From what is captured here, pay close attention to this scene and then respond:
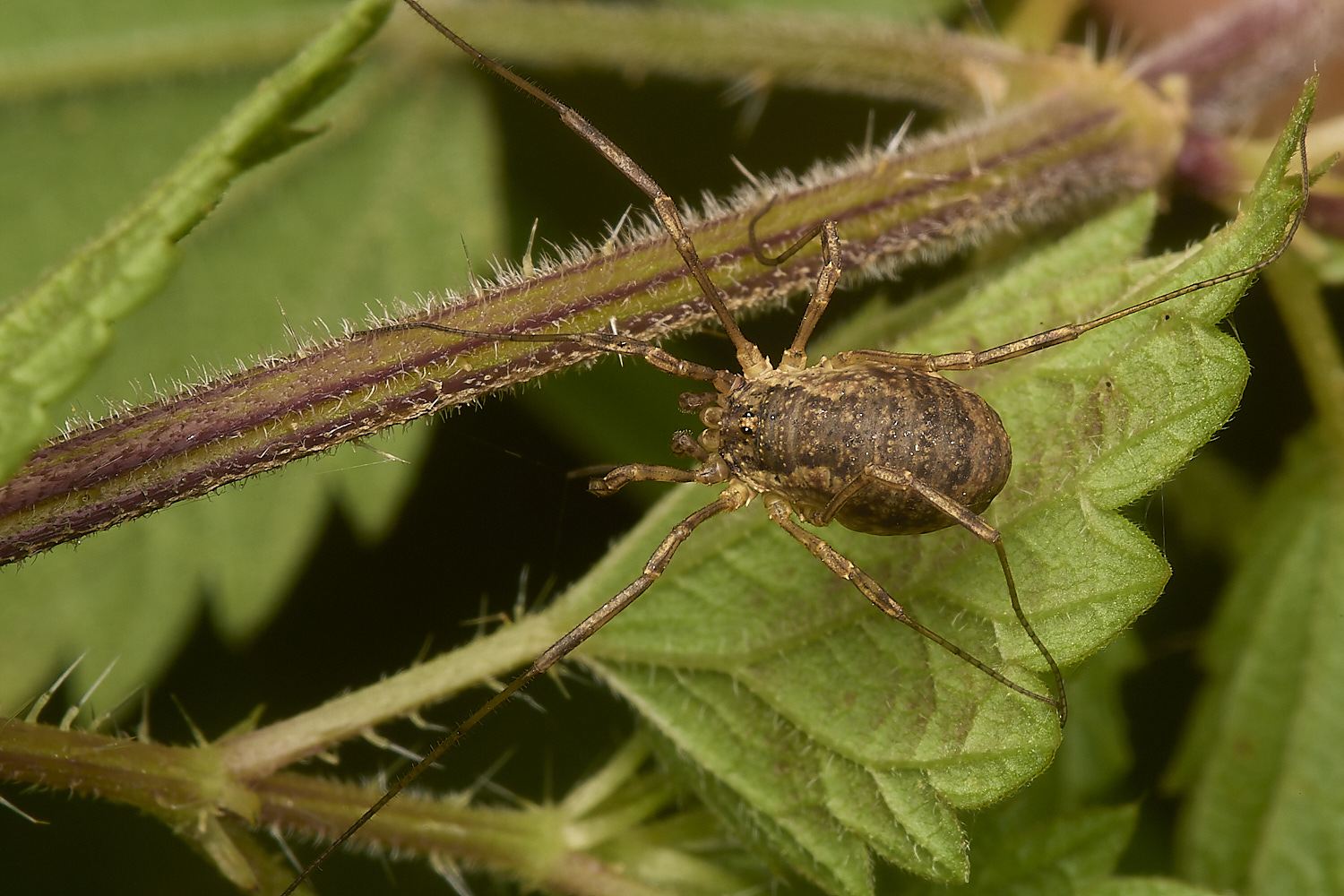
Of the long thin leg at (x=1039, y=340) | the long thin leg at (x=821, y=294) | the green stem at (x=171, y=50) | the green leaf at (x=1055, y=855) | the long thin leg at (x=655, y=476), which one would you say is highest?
the green stem at (x=171, y=50)

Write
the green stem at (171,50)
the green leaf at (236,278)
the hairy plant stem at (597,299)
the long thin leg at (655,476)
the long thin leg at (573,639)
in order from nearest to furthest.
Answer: the hairy plant stem at (597,299) < the long thin leg at (573,639) < the long thin leg at (655,476) < the green leaf at (236,278) < the green stem at (171,50)

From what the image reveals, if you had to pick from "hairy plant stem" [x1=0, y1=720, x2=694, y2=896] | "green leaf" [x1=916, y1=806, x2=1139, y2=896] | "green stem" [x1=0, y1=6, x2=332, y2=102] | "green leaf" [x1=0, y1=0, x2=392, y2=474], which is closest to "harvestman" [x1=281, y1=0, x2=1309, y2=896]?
"hairy plant stem" [x1=0, y1=720, x2=694, y2=896]

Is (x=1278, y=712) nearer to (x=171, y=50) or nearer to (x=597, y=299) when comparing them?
(x=597, y=299)

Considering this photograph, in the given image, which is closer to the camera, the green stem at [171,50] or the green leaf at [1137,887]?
the green leaf at [1137,887]

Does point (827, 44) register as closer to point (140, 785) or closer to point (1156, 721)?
point (1156, 721)

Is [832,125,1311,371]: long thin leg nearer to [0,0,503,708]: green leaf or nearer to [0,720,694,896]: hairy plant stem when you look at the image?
[0,720,694,896]: hairy plant stem

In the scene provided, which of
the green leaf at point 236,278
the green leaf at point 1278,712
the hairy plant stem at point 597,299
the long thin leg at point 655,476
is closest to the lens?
the hairy plant stem at point 597,299

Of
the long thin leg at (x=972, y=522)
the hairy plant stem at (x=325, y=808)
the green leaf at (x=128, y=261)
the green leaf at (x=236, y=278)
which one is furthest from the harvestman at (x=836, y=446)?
the green leaf at (x=236, y=278)

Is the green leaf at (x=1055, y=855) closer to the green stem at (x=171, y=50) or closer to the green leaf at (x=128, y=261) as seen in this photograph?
the green leaf at (x=128, y=261)

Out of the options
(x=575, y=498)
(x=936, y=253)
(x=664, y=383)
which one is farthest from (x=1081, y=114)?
(x=575, y=498)
